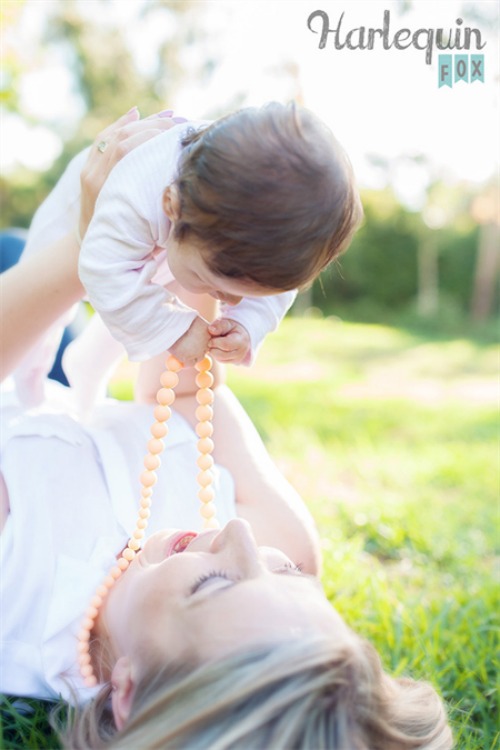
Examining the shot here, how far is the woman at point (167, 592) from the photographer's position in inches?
45.2

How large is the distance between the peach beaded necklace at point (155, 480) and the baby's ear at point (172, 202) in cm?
30

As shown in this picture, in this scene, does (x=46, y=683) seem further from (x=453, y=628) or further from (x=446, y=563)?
(x=446, y=563)

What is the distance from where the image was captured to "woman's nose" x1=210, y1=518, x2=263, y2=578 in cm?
134

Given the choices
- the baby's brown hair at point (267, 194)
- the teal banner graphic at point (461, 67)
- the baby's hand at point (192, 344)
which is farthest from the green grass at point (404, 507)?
the teal banner graphic at point (461, 67)

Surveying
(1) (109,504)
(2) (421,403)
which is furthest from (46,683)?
(2) (421,403)

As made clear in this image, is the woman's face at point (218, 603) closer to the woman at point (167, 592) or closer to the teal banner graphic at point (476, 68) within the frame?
the woman at point (167, 592)

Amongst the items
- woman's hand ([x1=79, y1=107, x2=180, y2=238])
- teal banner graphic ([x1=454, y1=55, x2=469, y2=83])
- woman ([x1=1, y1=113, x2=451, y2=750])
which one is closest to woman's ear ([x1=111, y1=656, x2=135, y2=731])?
woman ([x1=1, y1=113, x2=451, y2=750])

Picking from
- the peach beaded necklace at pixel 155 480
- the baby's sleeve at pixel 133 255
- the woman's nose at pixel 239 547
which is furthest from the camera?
the peach beaded necklace at pixel 155 480

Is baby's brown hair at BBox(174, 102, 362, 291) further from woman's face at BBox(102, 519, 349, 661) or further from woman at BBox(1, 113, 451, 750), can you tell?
woman's face at BBox(102, 519, 349, 661)

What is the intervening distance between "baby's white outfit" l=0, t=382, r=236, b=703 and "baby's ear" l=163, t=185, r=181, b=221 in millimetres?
688

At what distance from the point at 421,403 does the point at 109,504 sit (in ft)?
14.9

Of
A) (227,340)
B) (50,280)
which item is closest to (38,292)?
(50,280)

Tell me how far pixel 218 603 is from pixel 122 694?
241mm

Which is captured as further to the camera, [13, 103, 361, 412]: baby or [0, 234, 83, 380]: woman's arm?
[0, 234, 83, 380]: woman's arm
